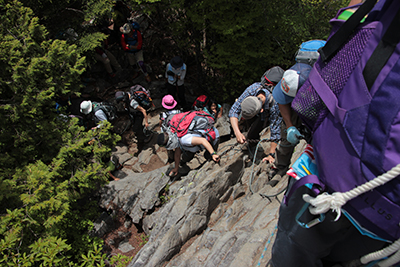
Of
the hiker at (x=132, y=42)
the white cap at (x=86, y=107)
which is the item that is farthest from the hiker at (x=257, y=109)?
the hiker at (x=132, y=42)

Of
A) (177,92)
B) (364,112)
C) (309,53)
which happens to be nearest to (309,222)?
(364,112)

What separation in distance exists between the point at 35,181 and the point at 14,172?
0.77 meters

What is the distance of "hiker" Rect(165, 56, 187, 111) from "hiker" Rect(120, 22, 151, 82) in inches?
92.5

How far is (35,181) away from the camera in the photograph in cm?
398

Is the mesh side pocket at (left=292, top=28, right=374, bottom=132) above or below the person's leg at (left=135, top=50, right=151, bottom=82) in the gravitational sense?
above

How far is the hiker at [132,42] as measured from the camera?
9.44m

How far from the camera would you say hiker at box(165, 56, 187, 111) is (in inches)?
326

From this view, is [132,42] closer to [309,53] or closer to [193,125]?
[193,125]

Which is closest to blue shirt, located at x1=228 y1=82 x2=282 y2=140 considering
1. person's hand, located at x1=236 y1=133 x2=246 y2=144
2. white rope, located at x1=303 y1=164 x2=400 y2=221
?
person's hand, located at x1=236 y1=133 x2=246 y2=144

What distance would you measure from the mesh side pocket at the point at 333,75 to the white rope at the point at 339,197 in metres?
0.46

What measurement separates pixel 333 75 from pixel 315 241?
110 centimetres

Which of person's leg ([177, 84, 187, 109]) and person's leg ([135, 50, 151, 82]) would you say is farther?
person's leg ([135, 50, 151, 82])

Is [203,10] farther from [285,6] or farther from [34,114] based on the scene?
[34,114]

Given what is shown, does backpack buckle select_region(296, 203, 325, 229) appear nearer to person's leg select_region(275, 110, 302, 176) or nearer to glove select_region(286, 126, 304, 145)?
glove select_region(286, 126, 304, 145)
